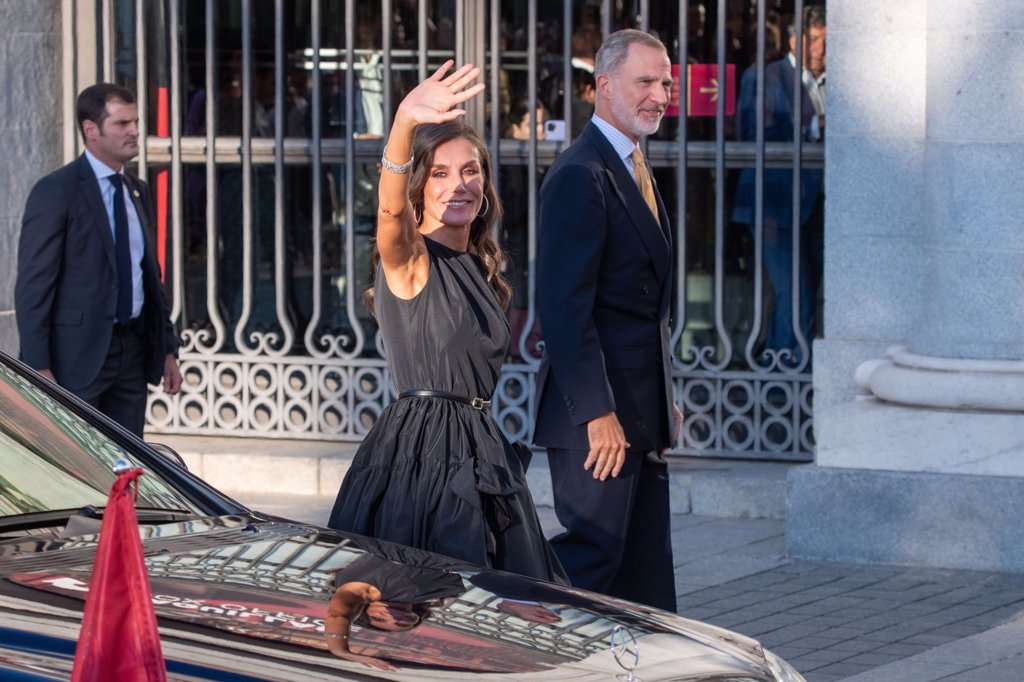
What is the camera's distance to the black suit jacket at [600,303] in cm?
501

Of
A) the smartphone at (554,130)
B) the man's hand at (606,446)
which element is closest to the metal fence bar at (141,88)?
the smartphone at (554,130)

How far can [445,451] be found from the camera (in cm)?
420

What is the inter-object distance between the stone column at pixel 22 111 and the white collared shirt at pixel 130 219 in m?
2.23

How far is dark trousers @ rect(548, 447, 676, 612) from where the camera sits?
513 centimetres

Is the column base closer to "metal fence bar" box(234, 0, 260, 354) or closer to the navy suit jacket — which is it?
the navy suit jacket

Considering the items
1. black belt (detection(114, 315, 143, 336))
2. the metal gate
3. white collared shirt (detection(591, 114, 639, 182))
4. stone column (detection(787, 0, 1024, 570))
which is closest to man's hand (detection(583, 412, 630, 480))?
white collared shirt (detection(591, 114, 639, 182))

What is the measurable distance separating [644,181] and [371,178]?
3.80 meters

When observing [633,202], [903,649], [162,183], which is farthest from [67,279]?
[903,649]

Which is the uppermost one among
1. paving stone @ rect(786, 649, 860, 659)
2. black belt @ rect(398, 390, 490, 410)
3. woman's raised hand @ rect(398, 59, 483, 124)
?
woman's raised hand @ rect(398, 59, 483, 124)

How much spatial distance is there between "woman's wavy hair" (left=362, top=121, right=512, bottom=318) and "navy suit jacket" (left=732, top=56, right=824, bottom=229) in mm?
3758

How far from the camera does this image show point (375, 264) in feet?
14.8

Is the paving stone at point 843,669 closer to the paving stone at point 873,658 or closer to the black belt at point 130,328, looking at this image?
the paving stone at point 873,658

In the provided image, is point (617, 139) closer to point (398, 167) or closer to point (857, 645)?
point (398, 167)

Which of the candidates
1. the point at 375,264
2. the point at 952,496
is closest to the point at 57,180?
the point at 375,264
